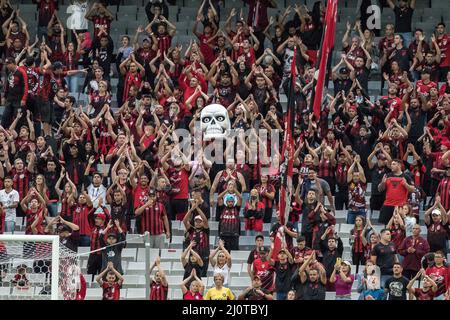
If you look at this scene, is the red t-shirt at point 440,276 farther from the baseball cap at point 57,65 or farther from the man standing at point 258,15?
the baseball cap at point 57,65

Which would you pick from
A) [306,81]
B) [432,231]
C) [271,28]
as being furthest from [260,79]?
[432,231]

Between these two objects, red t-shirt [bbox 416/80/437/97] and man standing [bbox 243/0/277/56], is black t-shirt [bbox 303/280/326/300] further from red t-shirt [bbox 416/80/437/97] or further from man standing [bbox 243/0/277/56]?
man standing [bbox 243/0/277/56]

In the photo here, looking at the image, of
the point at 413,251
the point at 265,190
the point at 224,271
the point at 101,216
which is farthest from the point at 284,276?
the point at 101,216

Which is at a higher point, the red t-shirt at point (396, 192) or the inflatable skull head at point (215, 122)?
the inflatable skull head at point (215, 122)

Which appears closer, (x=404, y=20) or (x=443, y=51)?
(x=443, y=51)

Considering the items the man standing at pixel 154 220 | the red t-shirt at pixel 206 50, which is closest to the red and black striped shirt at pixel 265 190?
the man standing at pixel 154 220

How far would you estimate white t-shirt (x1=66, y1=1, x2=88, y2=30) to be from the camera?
94.5 feet

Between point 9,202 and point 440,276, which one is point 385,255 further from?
point 9,202

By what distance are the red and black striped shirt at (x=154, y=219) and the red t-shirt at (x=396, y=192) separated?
3.33 meters

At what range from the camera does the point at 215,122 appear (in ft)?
81.4

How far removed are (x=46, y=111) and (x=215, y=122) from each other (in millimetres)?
3098

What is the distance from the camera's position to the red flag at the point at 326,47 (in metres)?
21.4

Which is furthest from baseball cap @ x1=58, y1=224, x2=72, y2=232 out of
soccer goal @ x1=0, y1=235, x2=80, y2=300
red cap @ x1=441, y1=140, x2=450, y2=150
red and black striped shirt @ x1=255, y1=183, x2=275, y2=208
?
red cap @ x1=441, y1=140, x2=450, y2=150

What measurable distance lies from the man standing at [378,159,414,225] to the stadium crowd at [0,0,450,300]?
0.07 feet
